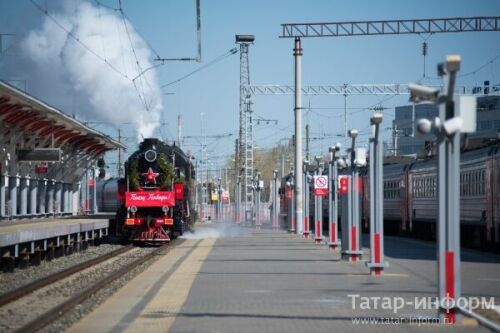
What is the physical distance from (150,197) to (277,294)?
19349mm

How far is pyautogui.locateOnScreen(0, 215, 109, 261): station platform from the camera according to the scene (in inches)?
813

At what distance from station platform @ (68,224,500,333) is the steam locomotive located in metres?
8.55

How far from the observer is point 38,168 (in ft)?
130

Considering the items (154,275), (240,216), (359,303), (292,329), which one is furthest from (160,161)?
(240,216)

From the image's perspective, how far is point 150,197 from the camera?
34.6 meters

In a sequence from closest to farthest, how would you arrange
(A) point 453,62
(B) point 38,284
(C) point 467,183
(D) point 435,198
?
1. (A) point 453,62
2. (B) point 38,284
3. (C) point 467,183
4. (D) point 435,198

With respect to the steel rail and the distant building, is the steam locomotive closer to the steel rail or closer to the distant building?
the steel rail

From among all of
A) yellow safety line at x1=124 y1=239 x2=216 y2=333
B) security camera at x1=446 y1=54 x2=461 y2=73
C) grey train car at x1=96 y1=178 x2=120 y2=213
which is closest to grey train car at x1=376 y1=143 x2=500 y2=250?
yellow safety line at x1=124 y1=239 x2=216 y2=333

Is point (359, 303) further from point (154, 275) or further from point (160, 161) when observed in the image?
point (160, 161)

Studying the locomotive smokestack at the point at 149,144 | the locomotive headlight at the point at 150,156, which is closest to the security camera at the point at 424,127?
the locomotive headlight at the point at 150,156

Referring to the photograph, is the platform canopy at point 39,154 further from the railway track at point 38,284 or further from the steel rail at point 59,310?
the steel rail at point 59,310

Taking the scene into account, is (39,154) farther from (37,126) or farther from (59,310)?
(59,310)

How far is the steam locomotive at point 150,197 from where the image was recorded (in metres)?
34.6

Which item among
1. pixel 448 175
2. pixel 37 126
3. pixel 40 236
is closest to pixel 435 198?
pixel 37 126
